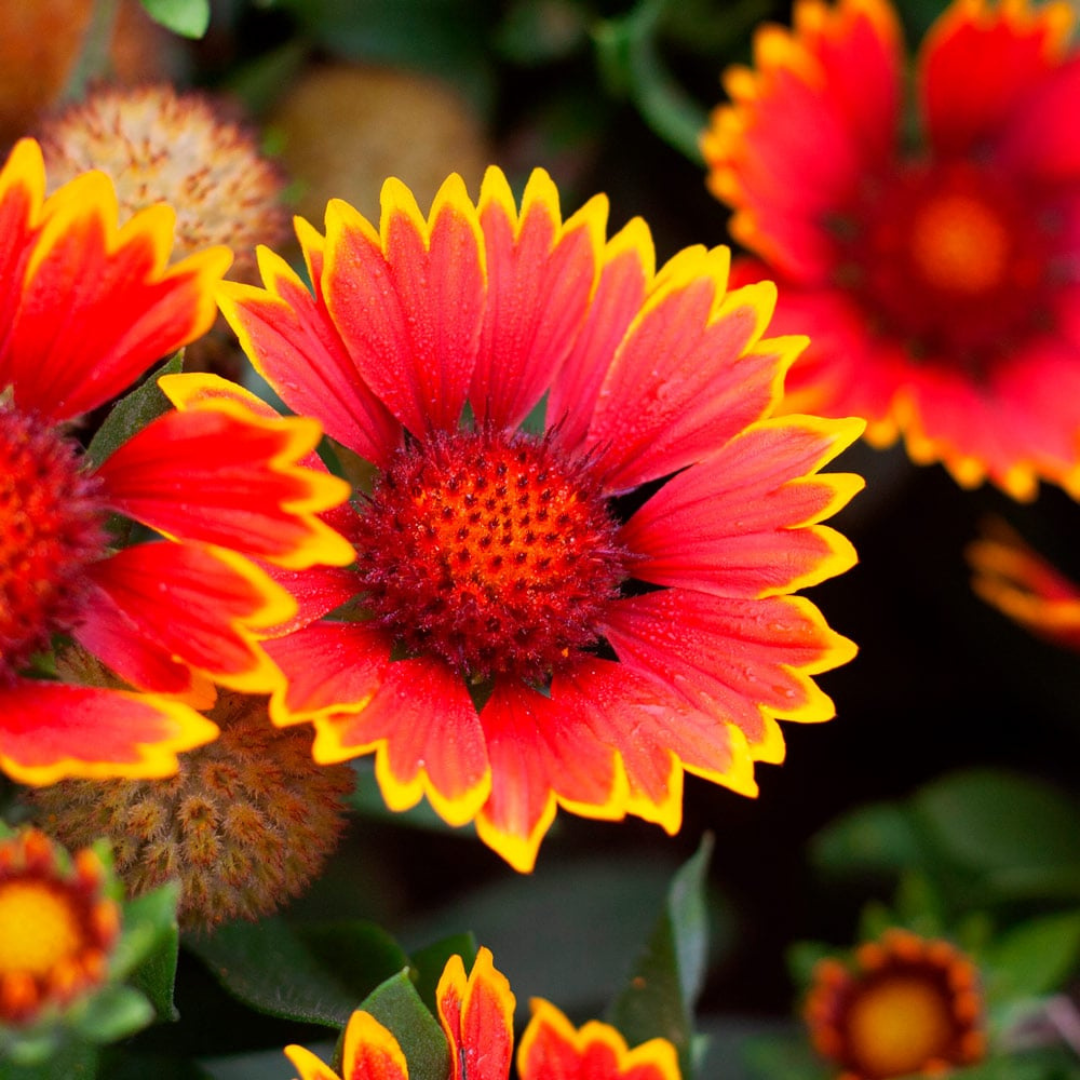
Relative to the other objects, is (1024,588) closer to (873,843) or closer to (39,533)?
(873,843)

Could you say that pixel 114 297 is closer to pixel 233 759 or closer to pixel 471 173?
pixel 233 759

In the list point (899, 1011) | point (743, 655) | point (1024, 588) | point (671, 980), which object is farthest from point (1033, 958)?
point (743, 655)

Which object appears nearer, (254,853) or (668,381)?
(254,853)

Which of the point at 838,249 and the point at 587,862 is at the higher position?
the point at 838,249

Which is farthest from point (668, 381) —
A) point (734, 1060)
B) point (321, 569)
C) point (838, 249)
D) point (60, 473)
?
point (734, 1060)

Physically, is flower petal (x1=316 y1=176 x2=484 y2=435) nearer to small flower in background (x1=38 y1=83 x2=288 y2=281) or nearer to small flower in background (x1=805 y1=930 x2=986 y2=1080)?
small flower in background (x1=38 y1=83 x2=288 y2=281)

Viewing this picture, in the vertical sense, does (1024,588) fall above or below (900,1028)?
above
